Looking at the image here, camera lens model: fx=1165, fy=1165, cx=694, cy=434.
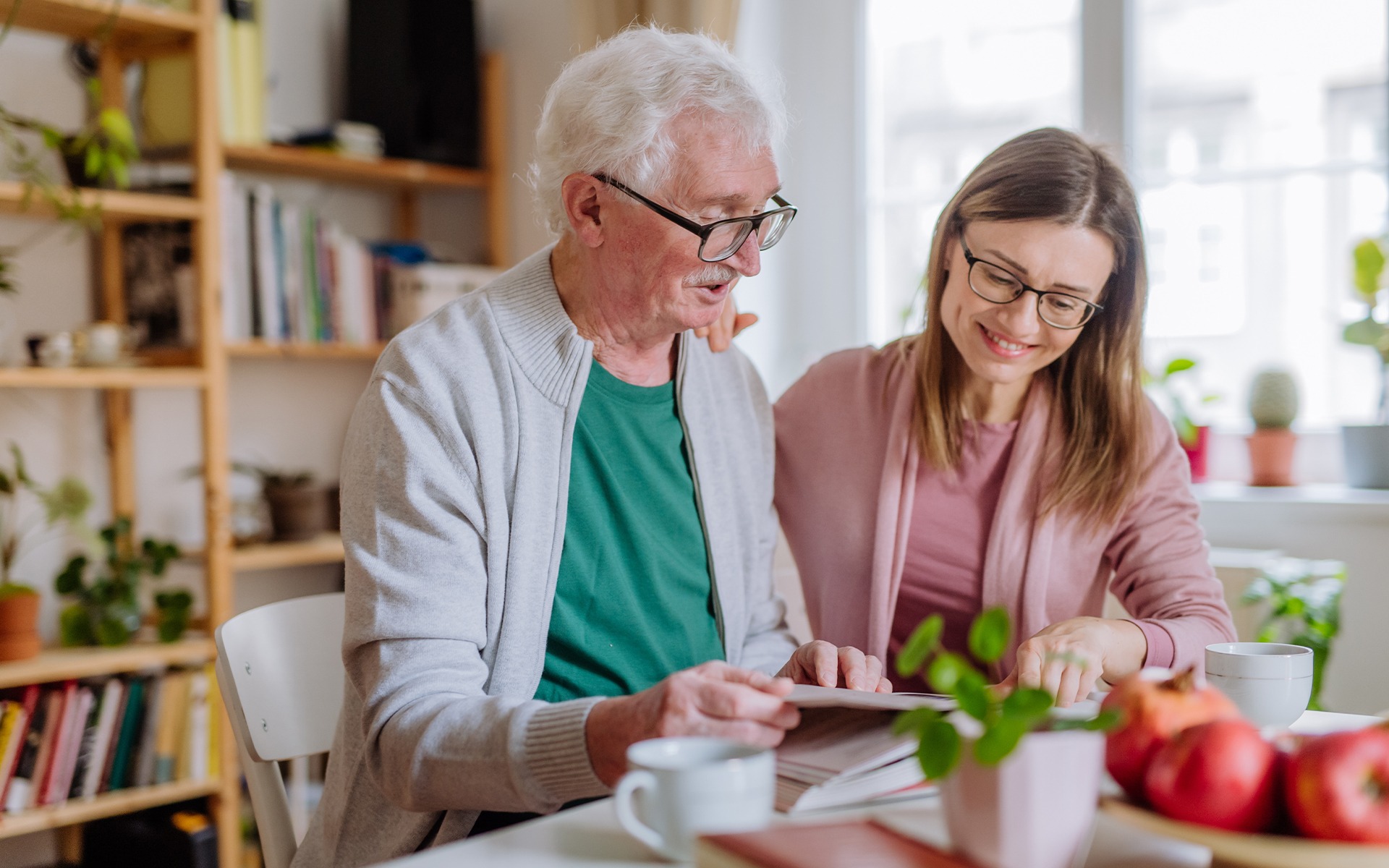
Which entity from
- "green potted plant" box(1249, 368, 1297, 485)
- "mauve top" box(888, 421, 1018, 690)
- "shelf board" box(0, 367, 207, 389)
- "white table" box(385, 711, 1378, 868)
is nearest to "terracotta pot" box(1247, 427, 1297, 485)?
"green potted plant" box(1249, 368, 1297, 485)

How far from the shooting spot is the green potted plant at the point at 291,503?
2645 millimetres

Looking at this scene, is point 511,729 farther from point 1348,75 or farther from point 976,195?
point 1348,75

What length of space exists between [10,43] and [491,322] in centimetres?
176

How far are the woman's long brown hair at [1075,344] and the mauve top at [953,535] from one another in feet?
0.09

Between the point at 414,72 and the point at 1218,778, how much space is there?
2.63 metres

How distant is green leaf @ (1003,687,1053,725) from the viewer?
62cm

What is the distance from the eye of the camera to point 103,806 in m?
2.20

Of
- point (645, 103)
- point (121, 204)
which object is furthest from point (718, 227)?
point (121, 204)

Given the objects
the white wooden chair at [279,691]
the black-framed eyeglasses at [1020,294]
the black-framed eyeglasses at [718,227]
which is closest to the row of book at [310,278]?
the white wooden chair at [279,691]

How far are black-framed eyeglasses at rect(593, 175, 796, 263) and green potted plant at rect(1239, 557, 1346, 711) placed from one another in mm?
1226

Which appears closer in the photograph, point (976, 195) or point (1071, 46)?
point (976, 195)

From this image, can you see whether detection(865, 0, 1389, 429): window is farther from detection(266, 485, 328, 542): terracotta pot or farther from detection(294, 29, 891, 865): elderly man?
detection(266, 485, 328, 542): terracotta pot

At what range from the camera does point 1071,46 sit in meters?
2.63

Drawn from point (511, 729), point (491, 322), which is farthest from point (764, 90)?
point (511, 729)
